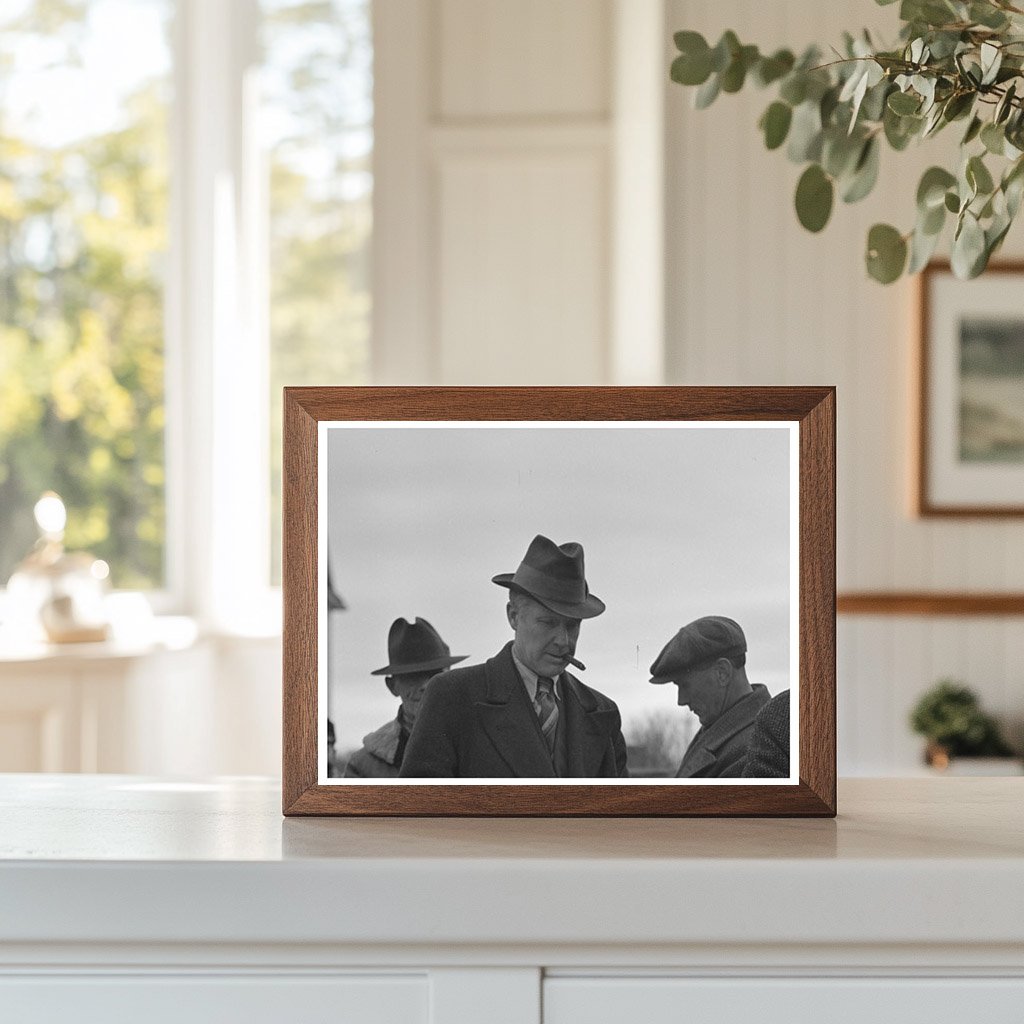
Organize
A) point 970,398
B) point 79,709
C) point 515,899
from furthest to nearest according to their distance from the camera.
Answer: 1. point 970,398
2. point 79,709
3. point 515,899

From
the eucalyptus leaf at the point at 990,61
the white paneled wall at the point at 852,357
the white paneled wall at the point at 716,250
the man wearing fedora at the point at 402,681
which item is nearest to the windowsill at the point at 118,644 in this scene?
the white paneled wall at the point at 716,250

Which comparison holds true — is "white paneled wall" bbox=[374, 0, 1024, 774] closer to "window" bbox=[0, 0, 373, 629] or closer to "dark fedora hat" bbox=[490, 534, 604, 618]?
"window" bbox=[0, 0, 373, 629]

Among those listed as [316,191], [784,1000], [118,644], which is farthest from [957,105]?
[316,191]

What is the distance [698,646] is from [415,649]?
0.12 m

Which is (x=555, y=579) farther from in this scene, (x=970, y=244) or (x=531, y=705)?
(x=970, y=244)

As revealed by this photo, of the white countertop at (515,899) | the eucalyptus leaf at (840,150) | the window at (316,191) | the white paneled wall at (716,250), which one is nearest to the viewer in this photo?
the white countertop at (515,899)

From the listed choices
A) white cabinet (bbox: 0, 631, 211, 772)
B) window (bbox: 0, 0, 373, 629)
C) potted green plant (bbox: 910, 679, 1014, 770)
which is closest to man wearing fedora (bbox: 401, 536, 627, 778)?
white cabinet (bbox: 0, 631, 211, 772)

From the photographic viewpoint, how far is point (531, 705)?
486mm

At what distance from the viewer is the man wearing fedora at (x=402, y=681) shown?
1.60 feet

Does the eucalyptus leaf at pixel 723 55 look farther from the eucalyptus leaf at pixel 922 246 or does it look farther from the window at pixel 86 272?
the window at pixel 86 272

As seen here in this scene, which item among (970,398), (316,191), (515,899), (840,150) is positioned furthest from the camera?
(316,191)

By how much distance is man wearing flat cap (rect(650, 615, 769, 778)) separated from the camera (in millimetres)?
489

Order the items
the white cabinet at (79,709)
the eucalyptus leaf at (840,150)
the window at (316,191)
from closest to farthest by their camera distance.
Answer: the eucalyptus leaf at (840,150) < the white cabinet at (79,709) < the window at (316,191)

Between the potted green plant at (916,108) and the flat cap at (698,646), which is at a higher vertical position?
the potted green plant at (916,108)
